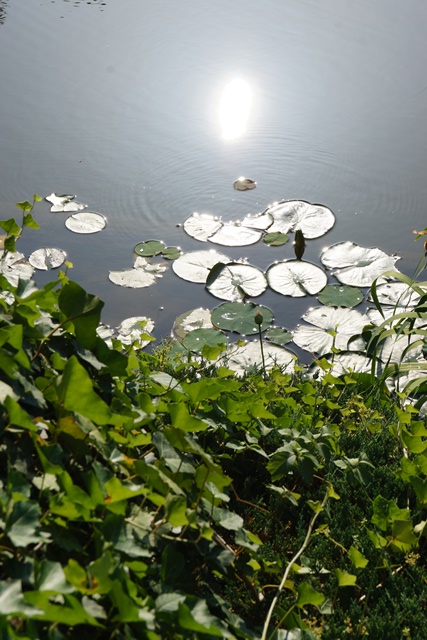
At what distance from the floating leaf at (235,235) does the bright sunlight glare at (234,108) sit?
32.0 inches

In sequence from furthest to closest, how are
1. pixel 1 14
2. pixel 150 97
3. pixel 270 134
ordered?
1. pixel 1 14
2. pixel 150 97
3. pixel 270 134

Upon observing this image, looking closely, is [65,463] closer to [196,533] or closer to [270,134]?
[196,533]

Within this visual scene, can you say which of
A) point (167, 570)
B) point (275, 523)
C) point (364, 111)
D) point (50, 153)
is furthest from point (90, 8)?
point (167, 570)

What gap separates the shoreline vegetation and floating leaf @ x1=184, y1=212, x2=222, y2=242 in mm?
1710

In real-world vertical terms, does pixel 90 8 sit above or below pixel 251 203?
above

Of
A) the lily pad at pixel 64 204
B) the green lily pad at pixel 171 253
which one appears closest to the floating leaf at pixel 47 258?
the lily pad at pixel 64 204

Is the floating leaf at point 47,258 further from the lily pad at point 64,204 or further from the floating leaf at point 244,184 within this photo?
the floating leaf at point 244,184

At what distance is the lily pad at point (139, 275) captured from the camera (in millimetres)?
3211

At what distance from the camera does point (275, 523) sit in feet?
4.82

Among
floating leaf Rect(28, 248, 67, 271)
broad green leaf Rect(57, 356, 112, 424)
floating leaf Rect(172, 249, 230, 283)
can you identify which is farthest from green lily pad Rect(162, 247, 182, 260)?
broad green leaf Rect(57, 356, 112, 424)

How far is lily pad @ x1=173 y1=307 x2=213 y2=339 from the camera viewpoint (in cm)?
294

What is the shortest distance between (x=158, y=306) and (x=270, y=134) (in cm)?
158

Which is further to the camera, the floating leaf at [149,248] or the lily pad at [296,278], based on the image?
the floating leaf at [149,248]

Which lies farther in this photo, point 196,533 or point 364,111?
point 364,111
